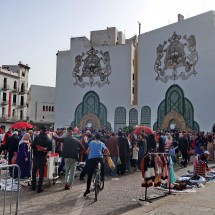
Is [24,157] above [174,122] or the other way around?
the other way around

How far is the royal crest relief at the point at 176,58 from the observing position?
1302 inches

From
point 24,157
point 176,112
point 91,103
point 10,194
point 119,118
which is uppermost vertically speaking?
point 91,103

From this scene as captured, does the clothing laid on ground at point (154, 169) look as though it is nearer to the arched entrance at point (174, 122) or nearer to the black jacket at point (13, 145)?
the black jacket at point (13, 145)

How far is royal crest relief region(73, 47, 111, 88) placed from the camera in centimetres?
4219

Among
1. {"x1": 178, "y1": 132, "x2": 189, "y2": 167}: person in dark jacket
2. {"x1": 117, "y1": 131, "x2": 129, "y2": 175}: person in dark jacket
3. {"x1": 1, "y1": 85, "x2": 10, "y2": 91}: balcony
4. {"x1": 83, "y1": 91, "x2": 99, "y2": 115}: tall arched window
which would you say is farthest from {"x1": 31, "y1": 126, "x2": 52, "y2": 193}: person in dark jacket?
{"x1": 1, "y1": 85, "x2": 10, "y2": 91}: balcony

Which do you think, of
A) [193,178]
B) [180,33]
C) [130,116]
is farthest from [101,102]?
[193,178]

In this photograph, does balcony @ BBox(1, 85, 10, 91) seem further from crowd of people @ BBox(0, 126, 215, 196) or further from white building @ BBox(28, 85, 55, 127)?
crowd of people @ BBox(0, 126, 215, 196)

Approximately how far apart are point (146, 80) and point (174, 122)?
6158 millimetres

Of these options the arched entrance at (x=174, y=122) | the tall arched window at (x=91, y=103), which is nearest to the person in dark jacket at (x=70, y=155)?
the arched entrance at (x=174, y=122)

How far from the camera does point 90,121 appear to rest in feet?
137

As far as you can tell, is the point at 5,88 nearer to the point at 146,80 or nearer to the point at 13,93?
the point at 13,93

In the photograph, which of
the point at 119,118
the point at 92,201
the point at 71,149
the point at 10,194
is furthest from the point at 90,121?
the point at 10,194

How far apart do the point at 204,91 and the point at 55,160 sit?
24294 millimetres

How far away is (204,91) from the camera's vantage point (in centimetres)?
3188
